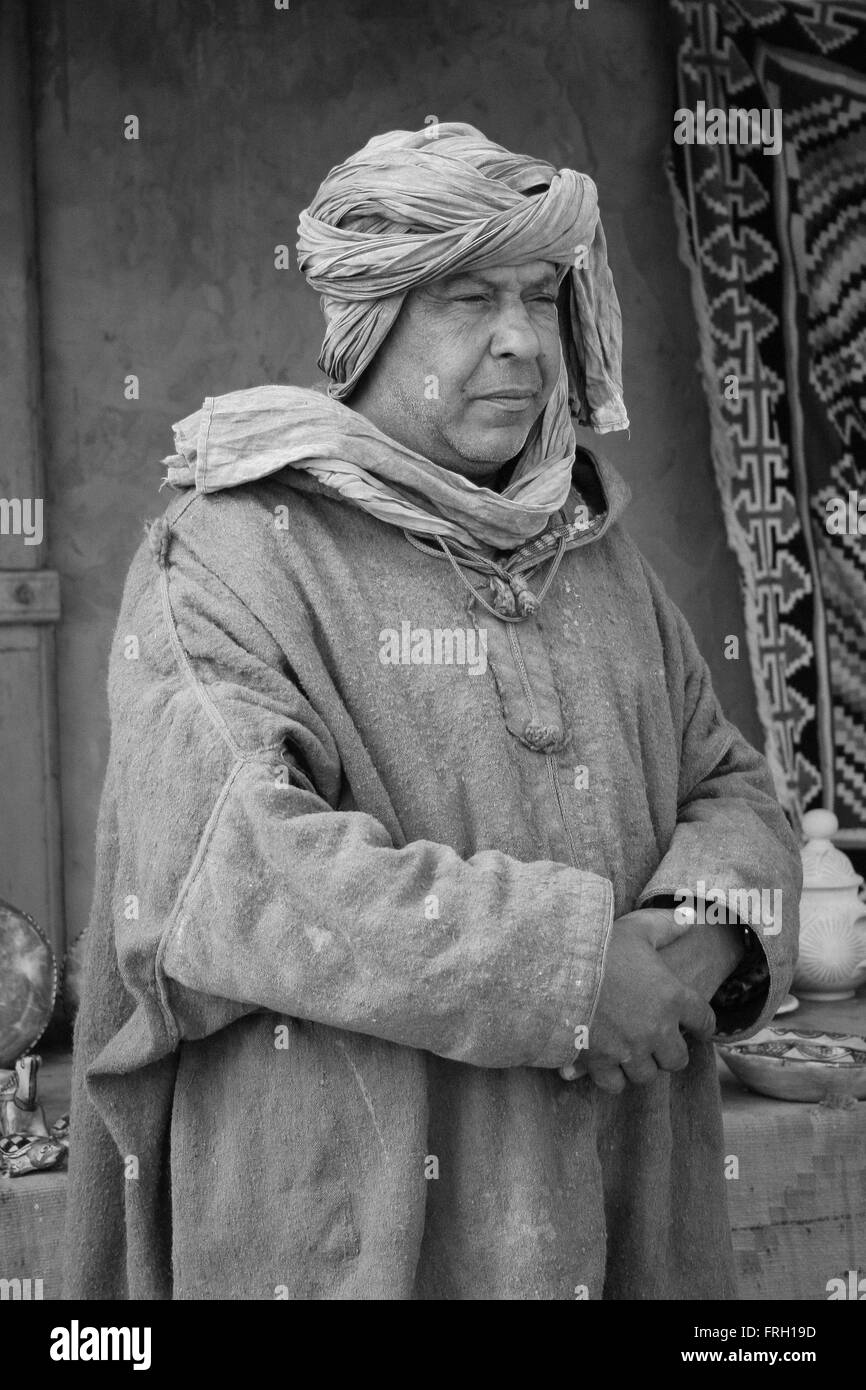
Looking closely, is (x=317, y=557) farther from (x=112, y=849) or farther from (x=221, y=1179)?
(x=221, y=1179)

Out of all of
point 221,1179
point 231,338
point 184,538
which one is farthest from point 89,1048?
point 231,338

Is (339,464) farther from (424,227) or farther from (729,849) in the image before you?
(729,849)

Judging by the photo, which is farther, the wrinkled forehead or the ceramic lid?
the ceramic lid

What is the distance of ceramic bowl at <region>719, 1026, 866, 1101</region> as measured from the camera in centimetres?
289

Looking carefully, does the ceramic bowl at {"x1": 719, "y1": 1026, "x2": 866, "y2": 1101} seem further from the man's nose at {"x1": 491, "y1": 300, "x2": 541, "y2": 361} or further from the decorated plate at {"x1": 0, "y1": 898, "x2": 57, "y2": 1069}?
the man's nose at {"x1": 491, "y1": 300, "x2": 541, "y2": 361}

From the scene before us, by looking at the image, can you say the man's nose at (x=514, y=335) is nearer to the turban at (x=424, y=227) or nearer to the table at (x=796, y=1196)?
the turban at (x=424, y=227)

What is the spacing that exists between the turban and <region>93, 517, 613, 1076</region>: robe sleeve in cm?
40

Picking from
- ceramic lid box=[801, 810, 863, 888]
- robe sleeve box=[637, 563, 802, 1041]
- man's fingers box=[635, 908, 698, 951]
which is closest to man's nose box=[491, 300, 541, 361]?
robe sleeve box=[637, 563, 802, 1041]

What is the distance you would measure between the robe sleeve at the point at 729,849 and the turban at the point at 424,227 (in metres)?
0.39

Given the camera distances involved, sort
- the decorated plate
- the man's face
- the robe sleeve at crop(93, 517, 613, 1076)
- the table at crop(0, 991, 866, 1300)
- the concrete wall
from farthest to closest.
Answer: the concrete wall
the decorated plate
the table at crop(0, 991, 866, 1300)
the man's face
the robe sleeve at crop(93, 517, 613, 1076)

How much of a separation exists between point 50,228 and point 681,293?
1.45 metres

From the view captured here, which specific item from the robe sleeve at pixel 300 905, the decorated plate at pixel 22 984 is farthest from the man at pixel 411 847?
the decorated plate at pixel 22 984

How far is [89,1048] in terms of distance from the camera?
1704 mm
